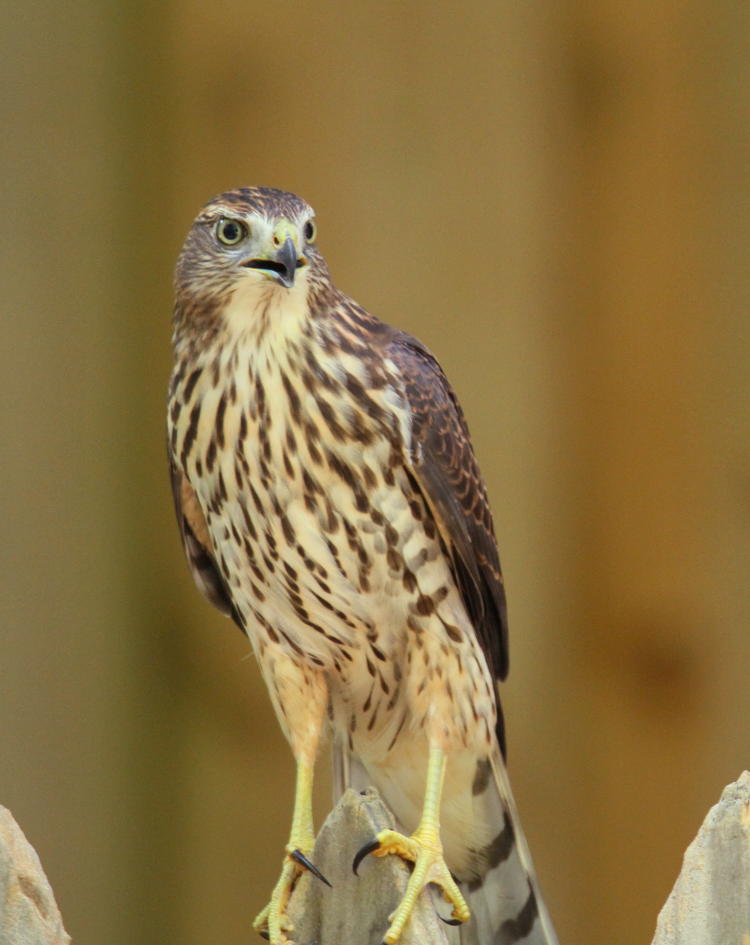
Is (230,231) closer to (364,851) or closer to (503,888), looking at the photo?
(364,851)

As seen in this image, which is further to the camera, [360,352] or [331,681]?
[331,681]

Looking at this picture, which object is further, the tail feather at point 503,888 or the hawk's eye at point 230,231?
the tail feather at point 503,888

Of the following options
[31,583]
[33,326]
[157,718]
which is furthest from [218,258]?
[157,718]

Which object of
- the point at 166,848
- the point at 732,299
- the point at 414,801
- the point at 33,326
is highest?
the point at 732,299

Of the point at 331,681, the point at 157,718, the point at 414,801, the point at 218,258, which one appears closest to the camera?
the point at 218,258

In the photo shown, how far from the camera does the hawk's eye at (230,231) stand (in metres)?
2.19

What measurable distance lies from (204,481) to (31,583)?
2.06 ft

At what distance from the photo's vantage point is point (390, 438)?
7.50ft

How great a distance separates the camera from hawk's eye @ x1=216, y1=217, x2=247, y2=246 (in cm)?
219

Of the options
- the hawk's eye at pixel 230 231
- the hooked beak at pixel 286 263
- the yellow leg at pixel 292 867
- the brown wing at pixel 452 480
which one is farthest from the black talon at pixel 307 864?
the hawk's eye at pixel 230 231

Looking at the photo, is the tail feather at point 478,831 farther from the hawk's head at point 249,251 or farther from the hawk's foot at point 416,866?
the hawk's head at point 249,251

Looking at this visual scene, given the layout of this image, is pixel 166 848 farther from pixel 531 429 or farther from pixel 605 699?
pixel 531 429

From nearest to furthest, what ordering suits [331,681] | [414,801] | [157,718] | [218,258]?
[218,258]
[331,681]
[414,801]
[157,718]

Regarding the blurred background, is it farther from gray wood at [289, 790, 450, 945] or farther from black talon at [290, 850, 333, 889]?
gray wood at [289, 790, 450, 945]
